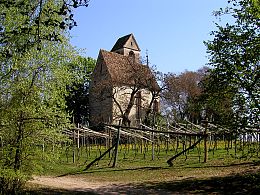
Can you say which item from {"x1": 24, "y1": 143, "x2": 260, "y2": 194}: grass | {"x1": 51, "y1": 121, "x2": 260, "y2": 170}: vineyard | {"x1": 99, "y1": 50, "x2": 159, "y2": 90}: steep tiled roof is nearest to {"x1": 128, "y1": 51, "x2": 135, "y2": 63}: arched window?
{"x1": 99, "y1": 50, "x2": 159, "y2": 90}: steep tiled roof

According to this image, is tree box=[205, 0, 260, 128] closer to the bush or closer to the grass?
the grass

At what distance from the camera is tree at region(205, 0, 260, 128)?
1184cm

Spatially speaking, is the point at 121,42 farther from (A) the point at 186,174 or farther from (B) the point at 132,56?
(A) the point at 186,174

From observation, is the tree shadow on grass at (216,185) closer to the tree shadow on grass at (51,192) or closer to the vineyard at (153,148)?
the vineyard at (153,148)

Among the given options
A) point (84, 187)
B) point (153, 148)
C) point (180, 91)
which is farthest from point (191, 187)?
point (180, 91)

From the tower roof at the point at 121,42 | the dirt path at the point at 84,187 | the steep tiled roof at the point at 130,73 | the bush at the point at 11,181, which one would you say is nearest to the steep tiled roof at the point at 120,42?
the tower roof at the point at 121,42

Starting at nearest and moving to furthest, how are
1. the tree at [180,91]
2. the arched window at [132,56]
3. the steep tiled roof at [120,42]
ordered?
the tree at [180,91], the arched window at [132,56], the steep tiled roof at [120,42]

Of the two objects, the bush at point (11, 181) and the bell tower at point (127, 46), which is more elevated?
the bell tower at point (127, 46)

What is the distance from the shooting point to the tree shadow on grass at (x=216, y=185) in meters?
13.2

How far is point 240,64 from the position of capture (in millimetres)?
12516

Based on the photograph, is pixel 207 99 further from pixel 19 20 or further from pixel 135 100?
pixel 135 100

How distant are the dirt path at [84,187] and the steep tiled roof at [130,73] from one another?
3208 centimetres

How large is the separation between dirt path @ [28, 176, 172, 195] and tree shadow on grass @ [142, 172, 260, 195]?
750 mm

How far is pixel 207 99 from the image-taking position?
538 inches
